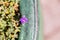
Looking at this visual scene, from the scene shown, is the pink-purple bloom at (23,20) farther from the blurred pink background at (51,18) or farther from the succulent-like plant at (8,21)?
the blurred pink background at (51,18)

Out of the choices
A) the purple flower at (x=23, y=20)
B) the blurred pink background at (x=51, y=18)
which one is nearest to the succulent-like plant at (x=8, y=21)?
the purple flower at (x=23, y=20)

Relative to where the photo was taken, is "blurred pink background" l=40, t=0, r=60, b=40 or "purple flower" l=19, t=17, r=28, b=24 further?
"blurred pink background" l=40, t=0, r=60, b=40

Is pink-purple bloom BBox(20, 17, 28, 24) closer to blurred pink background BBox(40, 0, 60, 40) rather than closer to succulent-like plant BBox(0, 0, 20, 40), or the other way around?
succulent-like plant BBox(0, 0, 20, 40)

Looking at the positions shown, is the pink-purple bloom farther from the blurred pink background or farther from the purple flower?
the blurred pink background

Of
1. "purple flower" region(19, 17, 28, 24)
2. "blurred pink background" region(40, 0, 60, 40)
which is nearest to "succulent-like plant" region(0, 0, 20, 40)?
"purple flower" region(19, 17, 28, 24)

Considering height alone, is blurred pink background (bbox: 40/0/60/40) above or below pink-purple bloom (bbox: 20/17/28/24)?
below

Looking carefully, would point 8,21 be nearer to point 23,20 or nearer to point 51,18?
point 23,20
